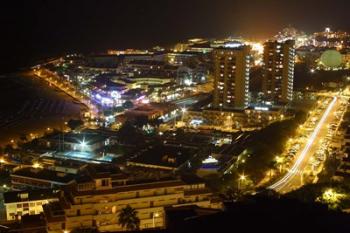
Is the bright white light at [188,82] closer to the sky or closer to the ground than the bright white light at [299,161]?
closer to the sky

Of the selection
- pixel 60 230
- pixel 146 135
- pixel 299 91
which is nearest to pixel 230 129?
pixel 146 135

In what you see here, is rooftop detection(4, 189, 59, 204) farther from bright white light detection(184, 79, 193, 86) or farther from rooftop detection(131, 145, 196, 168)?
bright white light detection(184, 79, 193, 86)

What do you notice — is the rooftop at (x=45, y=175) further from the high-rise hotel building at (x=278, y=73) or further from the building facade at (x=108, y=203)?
the high-rise hotel building at (x=278, y=73)

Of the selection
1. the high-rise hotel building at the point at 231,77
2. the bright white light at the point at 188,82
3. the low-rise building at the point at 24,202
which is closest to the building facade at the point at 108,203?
the low-rise building at the point at 24,202

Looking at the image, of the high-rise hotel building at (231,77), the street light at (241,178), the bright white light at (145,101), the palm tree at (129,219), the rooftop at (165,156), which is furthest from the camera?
the bright white light at (145,101)

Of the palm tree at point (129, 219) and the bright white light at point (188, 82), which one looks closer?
the palm tree at point (129, 219)

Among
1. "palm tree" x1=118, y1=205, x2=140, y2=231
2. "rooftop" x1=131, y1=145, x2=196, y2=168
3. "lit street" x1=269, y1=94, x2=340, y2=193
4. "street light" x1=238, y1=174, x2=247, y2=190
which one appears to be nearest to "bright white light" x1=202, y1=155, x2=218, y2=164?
"rooftop" x1=131, y1=145, x2=196, y2=168
